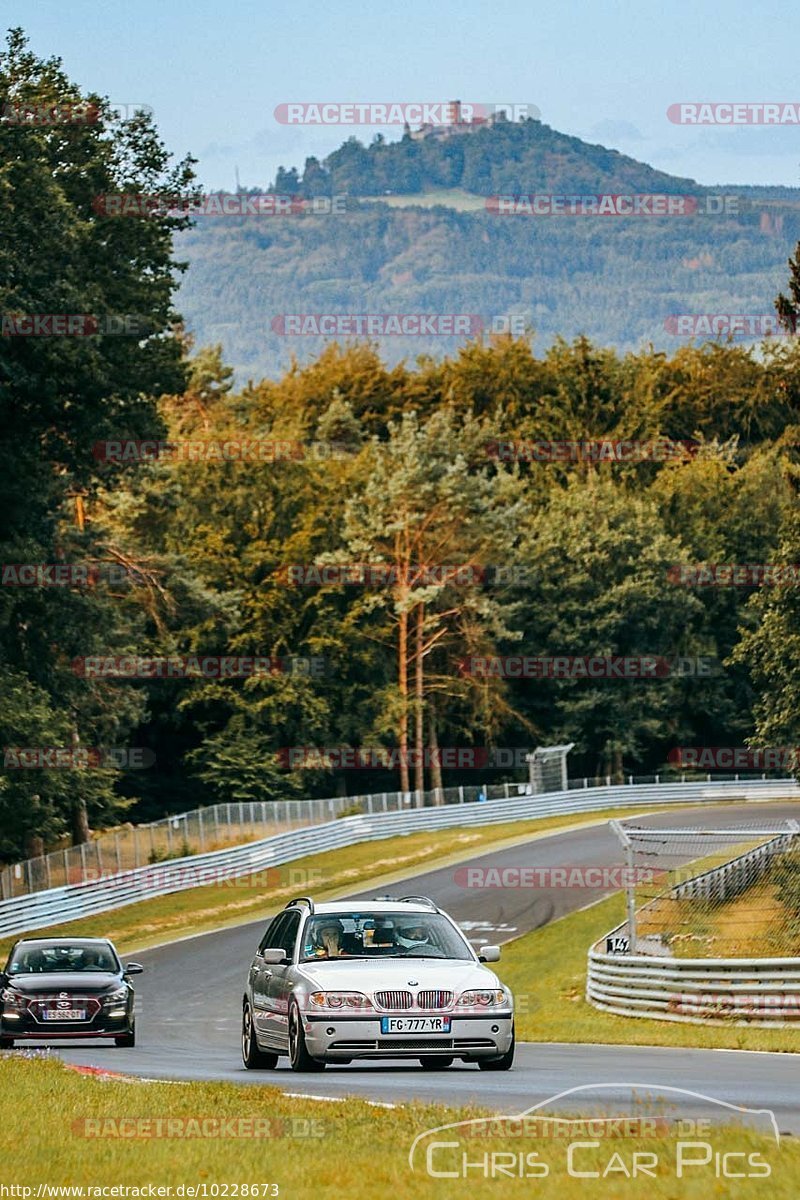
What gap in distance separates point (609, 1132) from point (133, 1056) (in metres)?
12.8

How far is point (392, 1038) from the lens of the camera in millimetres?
15883

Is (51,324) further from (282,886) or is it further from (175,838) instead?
(175,838)

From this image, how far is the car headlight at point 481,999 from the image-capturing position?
1591 centimetres

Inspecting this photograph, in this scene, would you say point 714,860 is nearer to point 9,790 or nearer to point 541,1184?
point 9,790

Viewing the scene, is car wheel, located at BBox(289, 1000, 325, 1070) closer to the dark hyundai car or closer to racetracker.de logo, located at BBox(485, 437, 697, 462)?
the dark hyundai car

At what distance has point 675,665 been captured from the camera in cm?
9262

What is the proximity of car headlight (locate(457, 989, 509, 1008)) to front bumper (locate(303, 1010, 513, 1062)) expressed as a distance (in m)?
0.09

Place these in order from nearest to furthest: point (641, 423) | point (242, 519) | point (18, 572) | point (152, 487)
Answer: point (18, 572) → point (152, 487) → point (242, 519) → point (641, 423)

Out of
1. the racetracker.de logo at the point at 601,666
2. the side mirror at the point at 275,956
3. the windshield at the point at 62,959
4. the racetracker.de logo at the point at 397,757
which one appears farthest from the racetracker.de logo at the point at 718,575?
the side mirror at the point at 275,956

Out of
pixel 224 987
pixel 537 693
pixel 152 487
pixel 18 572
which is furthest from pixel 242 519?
pixel 224 987

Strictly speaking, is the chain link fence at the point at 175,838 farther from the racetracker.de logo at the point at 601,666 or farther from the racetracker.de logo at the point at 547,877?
the racetracker.de logo at the point at 601,666

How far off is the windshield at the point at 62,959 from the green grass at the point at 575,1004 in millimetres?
5359

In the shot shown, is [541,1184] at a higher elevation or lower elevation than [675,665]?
higher

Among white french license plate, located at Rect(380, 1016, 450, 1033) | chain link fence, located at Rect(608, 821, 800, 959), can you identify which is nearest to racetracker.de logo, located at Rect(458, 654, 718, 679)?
chain link fence, located at Rect(608, 821, 800, 959)
